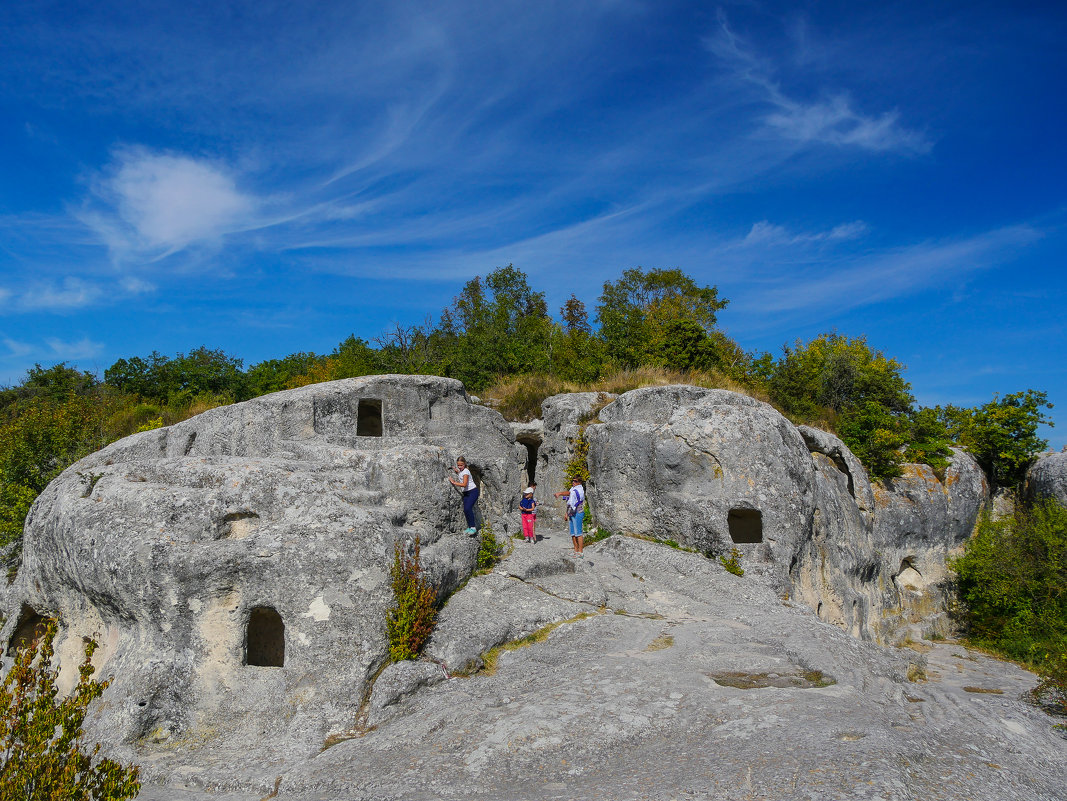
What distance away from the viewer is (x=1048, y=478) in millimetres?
22969

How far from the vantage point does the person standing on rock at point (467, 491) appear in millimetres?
13242

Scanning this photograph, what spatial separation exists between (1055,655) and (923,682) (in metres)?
10.7

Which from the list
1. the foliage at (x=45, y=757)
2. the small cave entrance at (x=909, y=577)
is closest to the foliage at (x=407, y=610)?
A: the foliage at (x=45, y=757)

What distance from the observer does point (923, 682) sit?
10.8 meters

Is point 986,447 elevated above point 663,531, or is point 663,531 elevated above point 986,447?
point 986,447

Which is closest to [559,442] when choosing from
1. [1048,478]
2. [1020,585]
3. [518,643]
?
[518,643]

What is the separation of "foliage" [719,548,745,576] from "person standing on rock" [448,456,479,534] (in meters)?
5.48

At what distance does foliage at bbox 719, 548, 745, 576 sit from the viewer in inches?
567

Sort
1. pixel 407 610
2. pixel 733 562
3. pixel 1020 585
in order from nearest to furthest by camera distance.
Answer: pixel 407 610 → pixel 733 562 → pixel 1020 585

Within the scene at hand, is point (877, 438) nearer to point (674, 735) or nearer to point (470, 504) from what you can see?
point (470, 504)

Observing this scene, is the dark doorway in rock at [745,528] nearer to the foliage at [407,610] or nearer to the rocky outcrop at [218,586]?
the rocky outcrop at [218,586]

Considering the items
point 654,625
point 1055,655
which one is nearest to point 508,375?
point 654,625

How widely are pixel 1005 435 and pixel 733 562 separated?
1691cm

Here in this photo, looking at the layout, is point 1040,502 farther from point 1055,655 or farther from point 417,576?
point 417,576
